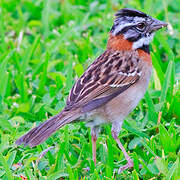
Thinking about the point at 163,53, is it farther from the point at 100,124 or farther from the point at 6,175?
the point at 6,175

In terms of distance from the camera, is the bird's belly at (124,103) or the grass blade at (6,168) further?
the bird's belly at (124,103)

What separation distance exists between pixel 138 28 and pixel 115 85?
78 centimetres

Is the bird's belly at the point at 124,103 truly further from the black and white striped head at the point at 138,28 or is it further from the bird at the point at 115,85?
the black and white striped head at the point at 138,28

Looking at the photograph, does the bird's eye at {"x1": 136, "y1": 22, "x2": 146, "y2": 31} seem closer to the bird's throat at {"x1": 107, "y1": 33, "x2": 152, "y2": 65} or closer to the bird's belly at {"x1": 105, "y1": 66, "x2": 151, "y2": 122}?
the bird's throat at {"x1": 107, "y1": 33, "x2": 152, "y2": 65}

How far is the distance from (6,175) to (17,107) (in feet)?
4.89

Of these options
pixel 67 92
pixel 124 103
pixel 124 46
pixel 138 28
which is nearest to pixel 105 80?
pixel 124 103

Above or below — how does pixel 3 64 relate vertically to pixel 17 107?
above

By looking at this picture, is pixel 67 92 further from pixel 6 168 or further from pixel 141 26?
pixel 6 168

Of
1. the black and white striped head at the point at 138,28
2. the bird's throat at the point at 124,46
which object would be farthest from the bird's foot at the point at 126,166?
the black and white striped head at the point at 138,28

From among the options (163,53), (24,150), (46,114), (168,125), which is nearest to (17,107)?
(46,114)

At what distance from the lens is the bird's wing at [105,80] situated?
5.84 m

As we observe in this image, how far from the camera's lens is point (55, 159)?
583 cm

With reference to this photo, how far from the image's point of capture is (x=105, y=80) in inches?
238

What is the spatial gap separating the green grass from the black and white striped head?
22.3 inches
